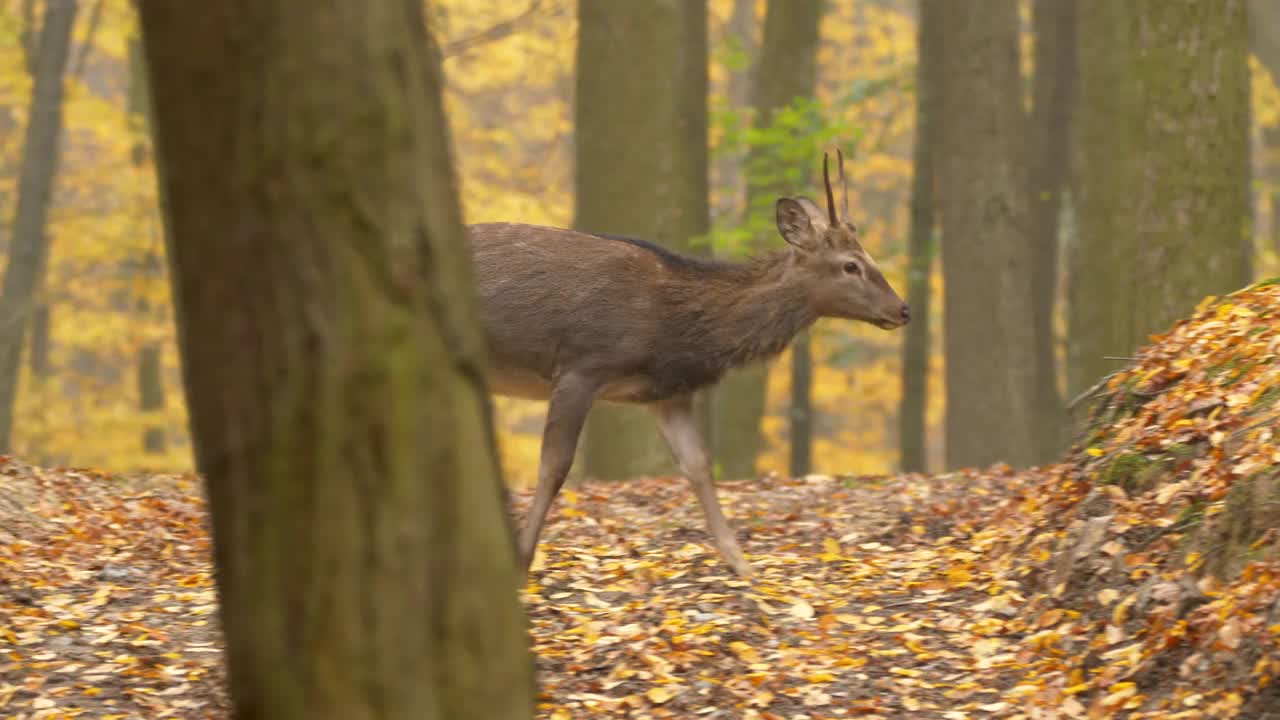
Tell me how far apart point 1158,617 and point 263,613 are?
4.53 meters

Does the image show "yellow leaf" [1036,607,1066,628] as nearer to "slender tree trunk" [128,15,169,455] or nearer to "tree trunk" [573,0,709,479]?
"tree trunk" [573,0,709,479]

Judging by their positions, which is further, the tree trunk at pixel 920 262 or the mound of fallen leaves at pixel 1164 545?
the tree trunk at pixel 920 262

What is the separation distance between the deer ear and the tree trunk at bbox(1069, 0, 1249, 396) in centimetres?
227

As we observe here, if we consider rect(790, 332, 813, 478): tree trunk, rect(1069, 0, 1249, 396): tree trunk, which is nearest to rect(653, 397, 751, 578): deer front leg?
rect(1069, 0, 1249, 396): tree trunk

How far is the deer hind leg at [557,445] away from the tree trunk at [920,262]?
1093cm

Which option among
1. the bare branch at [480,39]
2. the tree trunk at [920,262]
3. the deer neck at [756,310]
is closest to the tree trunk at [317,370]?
the deer neck at [756,310]

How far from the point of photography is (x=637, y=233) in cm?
1381

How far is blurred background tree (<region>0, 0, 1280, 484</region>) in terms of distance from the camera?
10.8 metres

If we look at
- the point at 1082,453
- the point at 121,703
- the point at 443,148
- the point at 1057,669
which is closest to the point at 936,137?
the point at 1082,453

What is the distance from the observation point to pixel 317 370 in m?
3.44

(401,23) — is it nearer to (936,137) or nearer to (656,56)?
(656,56)

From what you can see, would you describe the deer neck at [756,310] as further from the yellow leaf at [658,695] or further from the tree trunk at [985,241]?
the tree trunk at [985,241]

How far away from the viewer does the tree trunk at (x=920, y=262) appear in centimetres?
1861

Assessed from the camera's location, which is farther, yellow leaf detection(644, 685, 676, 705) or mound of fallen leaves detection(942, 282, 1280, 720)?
yellow leaf detection(644, 685, 676, 705)
